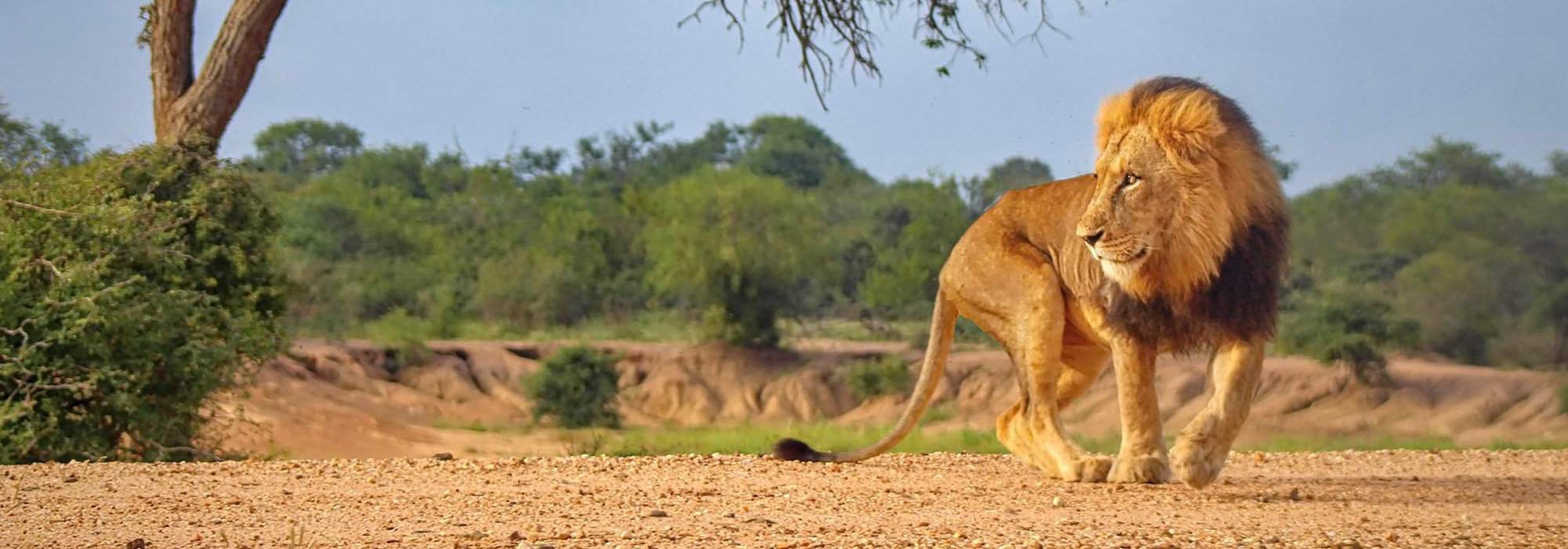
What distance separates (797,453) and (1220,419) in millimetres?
2304

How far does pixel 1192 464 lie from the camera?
535 cm

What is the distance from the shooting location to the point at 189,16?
995 cm

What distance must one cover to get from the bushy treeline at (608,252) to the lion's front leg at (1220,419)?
21049mm

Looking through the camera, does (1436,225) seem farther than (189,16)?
Yes

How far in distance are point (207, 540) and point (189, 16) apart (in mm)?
6535

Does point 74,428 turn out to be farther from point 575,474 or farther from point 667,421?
point 667,421

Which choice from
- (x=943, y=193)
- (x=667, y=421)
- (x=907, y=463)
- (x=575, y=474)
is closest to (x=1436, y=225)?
(x=943, y=193)

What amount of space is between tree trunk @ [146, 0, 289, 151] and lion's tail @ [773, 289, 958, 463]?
490cm

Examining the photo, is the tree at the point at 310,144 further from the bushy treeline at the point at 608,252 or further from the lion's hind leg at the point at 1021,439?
the lion's hind leg at the point at 1021,439

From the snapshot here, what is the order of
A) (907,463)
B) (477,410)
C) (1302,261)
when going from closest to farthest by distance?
1. (907,463)
2. (477,410)
3. (1302,261)

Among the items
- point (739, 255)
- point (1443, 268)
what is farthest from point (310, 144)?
point (1443, 268)

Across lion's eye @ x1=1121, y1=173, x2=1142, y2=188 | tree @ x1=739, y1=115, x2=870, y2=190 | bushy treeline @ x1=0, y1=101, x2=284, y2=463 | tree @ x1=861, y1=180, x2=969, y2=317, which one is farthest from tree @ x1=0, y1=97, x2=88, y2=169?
tree @ x1=739, y1=115, x2=870, y2=190

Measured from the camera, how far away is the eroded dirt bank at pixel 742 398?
1616 cm

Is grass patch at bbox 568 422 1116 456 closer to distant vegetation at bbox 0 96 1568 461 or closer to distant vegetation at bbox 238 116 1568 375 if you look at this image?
distant vegetation at bbox 0 96 1568 461
